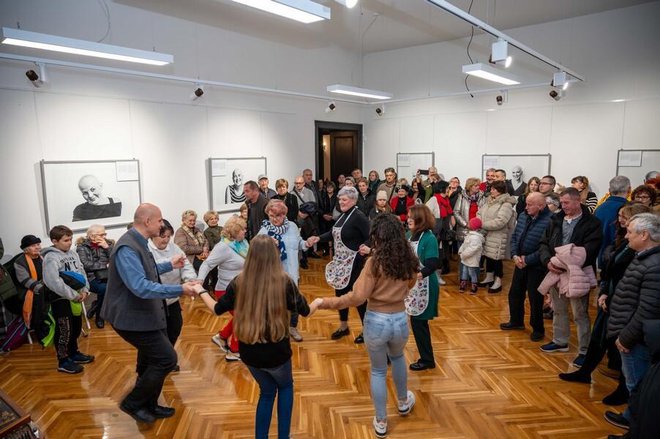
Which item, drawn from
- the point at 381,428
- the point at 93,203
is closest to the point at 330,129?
the point at 93,203

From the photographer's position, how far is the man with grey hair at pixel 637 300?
8.79 feet

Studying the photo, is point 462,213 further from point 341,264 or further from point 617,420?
point 617,420

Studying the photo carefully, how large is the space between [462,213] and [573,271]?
318 centimetres

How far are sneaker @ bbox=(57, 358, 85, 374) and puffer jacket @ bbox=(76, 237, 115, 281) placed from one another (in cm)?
121

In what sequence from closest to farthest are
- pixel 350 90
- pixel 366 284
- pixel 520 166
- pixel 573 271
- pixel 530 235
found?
pixel 366 284 → pixel 573 271 → pixel 530 235 → pixel 350 90 → pixel 520 166

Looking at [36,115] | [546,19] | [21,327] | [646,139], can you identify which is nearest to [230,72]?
[36,115]

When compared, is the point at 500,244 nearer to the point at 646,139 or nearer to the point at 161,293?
the point at 646,139

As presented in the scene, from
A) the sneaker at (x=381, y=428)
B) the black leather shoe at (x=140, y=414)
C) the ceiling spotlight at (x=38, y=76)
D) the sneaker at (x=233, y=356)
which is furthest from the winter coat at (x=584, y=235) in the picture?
the ceiling spotlight at (x=38, y=76)

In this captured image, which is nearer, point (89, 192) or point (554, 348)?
Result: point (554, 348)

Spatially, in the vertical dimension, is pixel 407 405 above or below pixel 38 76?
below

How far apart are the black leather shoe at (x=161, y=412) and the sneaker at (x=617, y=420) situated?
333 cm

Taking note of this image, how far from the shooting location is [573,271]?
375cm

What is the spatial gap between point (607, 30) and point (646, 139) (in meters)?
2.00

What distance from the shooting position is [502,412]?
3.31 meters
